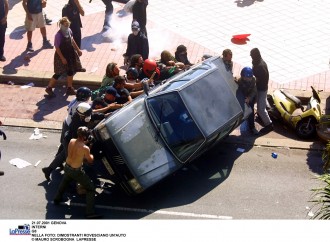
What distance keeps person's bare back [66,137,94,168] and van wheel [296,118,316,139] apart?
460 centimetres

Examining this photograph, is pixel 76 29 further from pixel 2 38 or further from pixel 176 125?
pixel 176 125

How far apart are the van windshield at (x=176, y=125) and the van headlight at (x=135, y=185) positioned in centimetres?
83

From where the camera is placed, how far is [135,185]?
10.4m

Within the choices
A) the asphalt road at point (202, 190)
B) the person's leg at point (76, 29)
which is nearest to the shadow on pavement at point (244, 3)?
the person's leg at point (76, 29)

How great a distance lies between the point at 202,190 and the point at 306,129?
2831mm

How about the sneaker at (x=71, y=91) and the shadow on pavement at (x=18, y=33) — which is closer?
the sneaker at (x=71, y=91)

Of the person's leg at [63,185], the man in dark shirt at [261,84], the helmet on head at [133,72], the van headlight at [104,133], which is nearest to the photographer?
the person's leg at [63,185]

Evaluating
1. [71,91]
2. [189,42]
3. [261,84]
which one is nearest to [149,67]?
[261,84]

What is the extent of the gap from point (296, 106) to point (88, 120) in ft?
14.9

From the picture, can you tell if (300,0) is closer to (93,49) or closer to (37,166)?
(93,49)

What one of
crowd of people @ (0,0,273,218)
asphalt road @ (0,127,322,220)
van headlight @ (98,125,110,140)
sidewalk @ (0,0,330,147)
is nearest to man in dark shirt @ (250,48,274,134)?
crowd of people @ (0,0,273,218)

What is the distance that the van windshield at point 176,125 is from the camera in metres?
10.8

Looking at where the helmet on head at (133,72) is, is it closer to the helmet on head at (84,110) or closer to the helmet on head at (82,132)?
the helmet on head at (84,110)

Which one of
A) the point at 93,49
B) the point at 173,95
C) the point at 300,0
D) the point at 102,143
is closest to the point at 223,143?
the point at 173,95
